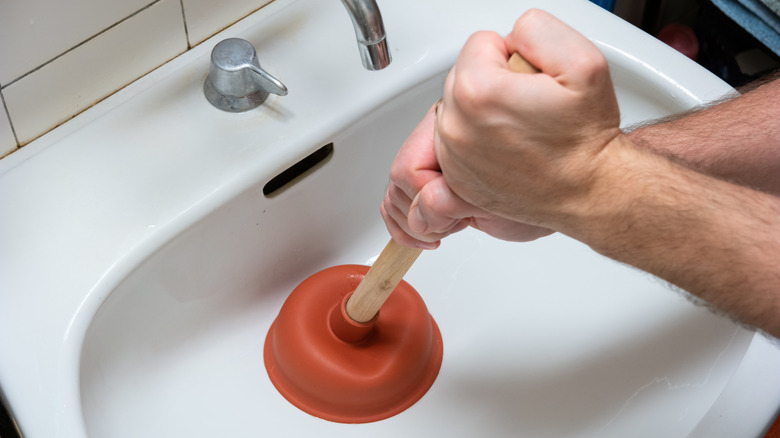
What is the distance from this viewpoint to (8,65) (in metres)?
0.63

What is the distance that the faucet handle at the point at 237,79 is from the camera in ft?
2.23

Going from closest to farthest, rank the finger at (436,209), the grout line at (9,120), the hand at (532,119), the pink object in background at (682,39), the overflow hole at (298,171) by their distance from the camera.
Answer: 1. the hand at (532,119)
2. the finger at (436,209)
3. the grout line at (9,120)
4. the overflow hole at (298,171)
5. the pink object in background at (682,39)

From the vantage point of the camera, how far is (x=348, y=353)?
2.41 ft

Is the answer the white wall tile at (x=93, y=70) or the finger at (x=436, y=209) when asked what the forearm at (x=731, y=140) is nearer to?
the finger at (x=436, y=209)

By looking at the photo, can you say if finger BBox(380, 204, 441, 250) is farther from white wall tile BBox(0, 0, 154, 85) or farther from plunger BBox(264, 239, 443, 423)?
white wall tile BBox(0, 0, 154, 85)

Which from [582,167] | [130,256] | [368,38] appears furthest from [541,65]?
[130,256]

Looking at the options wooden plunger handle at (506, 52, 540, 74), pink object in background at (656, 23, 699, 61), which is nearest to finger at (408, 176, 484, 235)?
wooden plunger handle at (506, 52, 540, 74)

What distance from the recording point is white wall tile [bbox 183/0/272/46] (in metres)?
0.74

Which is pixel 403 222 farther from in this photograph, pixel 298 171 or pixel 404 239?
pixel 298 171

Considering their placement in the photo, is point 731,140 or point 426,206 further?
point 731,140

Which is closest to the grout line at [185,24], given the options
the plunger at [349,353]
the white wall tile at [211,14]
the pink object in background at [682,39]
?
the white wall tile at [211,14]

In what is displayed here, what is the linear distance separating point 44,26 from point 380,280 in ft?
1.08

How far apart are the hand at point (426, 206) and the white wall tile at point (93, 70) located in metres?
0.27

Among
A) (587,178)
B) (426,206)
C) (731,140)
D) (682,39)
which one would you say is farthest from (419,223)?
(682,39)
